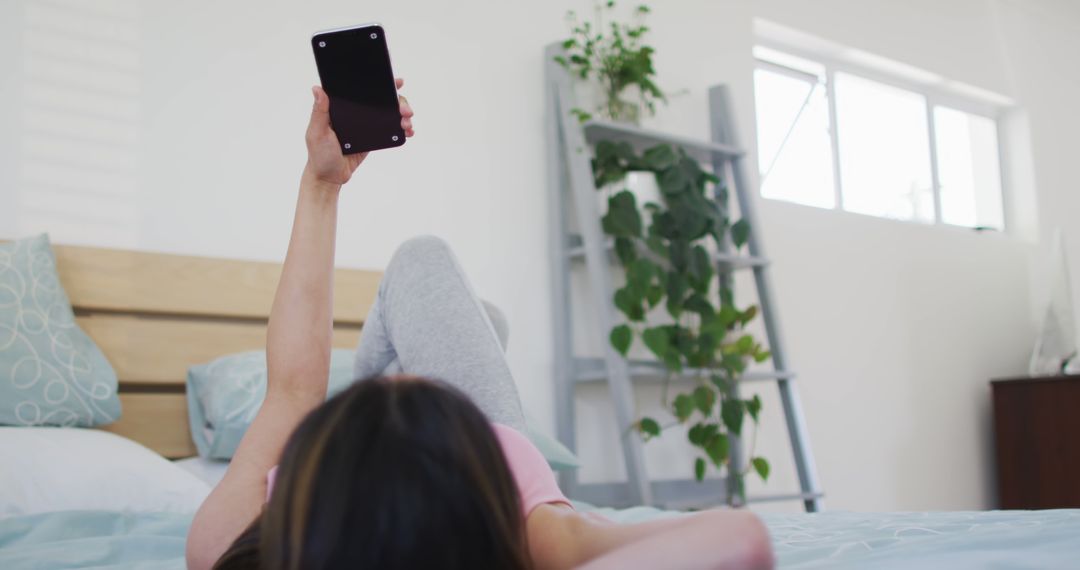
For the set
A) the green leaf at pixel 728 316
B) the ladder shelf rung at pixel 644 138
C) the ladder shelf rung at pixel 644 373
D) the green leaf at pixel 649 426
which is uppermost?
the ladder shelf rung at pixel 644 138

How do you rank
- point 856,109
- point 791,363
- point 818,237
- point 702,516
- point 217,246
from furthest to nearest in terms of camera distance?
point 856,109 → point 818,237 → point 791,363 → point 217,246 → point 702,516

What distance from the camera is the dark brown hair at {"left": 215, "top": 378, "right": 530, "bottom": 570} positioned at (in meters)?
0.55

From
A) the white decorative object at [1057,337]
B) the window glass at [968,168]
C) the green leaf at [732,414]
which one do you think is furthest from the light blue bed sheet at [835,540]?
the window glass at [968,168]

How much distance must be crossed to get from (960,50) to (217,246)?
310 cm

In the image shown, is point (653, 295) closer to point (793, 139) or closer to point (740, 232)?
point (740, 232)

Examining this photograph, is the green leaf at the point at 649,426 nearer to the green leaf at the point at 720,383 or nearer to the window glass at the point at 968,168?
the green leaf at the point at 720,383

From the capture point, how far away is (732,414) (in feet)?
9.26

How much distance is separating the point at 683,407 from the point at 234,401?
1.29 meters

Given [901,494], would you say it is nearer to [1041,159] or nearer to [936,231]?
[936,231]

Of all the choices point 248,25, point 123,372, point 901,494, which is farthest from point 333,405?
point 901,494

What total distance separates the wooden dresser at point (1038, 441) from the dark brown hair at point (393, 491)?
3.37 meters

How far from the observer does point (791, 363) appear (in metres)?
3.18

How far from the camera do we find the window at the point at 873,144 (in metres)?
3.63

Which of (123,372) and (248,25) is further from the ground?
(248,25)
